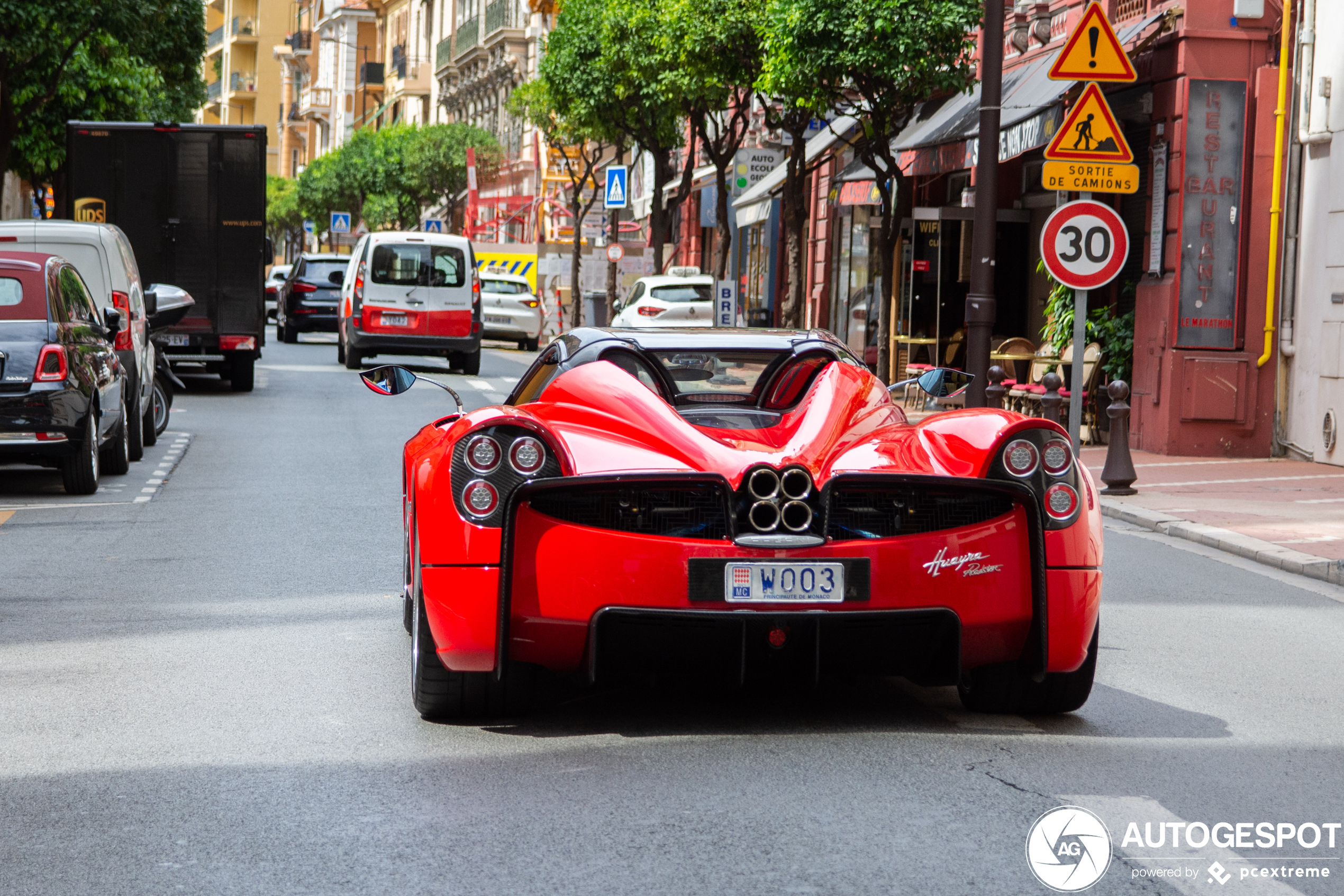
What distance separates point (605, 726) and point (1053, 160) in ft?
26.5

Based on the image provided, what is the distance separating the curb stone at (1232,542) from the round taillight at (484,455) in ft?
20.2

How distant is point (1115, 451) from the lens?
1384cm

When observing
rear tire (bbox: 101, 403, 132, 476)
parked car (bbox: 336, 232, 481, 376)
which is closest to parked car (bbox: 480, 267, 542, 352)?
parked car (bbox: 336, 232, 481, 376)

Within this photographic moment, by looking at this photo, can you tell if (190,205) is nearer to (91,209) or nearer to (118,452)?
(91,209)

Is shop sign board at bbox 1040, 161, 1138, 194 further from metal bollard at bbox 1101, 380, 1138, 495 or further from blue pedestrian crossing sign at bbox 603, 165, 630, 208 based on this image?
blue pedestrian crossing sign at bbox 603, 165, 630, 208

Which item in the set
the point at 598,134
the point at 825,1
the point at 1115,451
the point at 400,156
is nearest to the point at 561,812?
the point at 1115,451

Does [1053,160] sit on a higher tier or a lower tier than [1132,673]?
higher

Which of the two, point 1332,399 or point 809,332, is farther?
point 1332,399

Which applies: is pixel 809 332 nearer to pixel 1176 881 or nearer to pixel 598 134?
pixel 1176 881

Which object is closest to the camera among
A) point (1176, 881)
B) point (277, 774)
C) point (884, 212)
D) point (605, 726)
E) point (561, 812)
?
point (1176, 881)

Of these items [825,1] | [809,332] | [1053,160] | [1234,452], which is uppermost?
[825,1]

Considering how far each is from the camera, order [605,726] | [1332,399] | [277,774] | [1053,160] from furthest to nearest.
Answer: [1332,399] < [1053,160] < [605,726] < [277,774]

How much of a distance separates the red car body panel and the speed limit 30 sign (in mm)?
7383

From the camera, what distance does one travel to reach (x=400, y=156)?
74.6 meters
